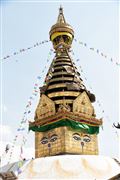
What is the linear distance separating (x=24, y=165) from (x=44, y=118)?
5.21m

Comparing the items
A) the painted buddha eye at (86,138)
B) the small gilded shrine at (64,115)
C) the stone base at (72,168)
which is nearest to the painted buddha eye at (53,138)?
the small gilded shrine at (64,115)

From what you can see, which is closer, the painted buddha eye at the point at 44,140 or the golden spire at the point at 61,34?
the painted buddha eye at the point at 44,140

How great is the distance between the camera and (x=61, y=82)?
27.4 metres

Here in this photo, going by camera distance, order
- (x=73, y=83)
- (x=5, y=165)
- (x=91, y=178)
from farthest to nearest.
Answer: (x=73, y=83) → (x=5, y=165) → (x=91, y=178)

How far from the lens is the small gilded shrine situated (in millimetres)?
24547

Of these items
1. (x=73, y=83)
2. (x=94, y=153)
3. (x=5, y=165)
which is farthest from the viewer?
(x=73, y=83)

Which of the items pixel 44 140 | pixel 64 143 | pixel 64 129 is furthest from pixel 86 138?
pixel 44 140

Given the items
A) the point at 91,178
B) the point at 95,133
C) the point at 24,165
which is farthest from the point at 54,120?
the point at 91,178

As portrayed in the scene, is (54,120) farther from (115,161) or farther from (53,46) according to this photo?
(53,46)

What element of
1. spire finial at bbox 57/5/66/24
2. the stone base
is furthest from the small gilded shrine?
the stone base

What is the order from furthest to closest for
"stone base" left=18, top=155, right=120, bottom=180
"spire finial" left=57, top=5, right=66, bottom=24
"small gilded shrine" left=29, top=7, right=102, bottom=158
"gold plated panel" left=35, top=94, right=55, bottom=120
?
"spire finial" left=57, top=5, right=66, bottom=24
"gold plated panel" left=35, top=94, right=55, bottom=120
"small gilded shrine" left=29, top=7, right=102, bottom=158
"stone base" left=18, top=155, right=120, bottom=180

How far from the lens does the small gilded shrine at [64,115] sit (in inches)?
966

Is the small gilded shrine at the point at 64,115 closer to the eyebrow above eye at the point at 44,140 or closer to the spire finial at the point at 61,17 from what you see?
the eyebrow above eye at the point at 44,140

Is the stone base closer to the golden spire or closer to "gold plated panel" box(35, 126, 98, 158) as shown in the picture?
"gold plated panel" box(35, 126, 98, 158)
